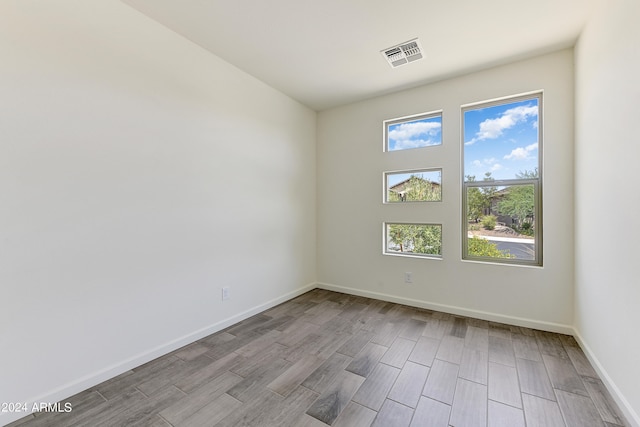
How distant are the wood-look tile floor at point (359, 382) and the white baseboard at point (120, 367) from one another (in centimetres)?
5

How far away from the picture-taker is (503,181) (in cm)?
294

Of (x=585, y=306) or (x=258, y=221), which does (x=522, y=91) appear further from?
(x=258, y=221)

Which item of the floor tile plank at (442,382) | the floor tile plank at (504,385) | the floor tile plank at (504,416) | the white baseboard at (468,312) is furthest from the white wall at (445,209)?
the floor tile plank at (504,416)

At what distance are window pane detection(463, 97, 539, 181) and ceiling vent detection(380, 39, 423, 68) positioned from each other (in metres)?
1.00

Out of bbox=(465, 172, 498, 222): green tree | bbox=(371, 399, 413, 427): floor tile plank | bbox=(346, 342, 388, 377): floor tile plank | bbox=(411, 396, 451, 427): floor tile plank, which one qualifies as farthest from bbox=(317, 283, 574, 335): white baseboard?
bbox=(371, 399, 413, 427): floor tile plank

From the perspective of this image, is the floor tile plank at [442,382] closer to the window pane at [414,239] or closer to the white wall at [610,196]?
the white wall at [610,196]

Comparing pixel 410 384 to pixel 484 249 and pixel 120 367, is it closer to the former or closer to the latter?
pixel 484 249

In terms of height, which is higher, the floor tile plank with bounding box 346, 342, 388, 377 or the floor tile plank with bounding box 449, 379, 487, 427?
the floor tile plank with bounding box 449, 379, 487, 427

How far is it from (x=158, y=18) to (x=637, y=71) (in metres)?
3.34

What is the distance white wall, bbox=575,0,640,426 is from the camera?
5.06ft

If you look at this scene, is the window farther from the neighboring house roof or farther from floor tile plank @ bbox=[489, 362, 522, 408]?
floor tile plank @ bbox=[489, 362, 522, 408]

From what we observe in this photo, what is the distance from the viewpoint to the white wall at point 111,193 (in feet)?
5.20

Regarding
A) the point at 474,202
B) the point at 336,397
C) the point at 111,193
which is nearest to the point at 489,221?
the point at 474,202

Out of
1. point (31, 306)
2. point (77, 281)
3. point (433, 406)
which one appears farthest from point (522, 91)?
point (31, 306)
